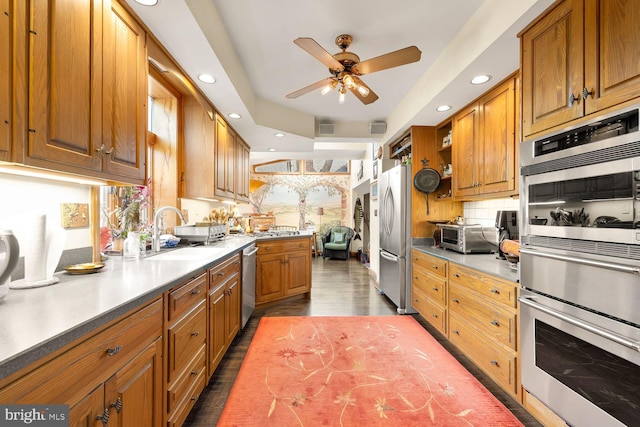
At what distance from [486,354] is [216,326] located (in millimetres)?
1930

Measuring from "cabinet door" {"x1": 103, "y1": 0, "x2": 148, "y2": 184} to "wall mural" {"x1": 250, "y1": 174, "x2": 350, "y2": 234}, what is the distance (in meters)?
6.81

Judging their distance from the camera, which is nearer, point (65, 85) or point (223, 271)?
point (65, 85)

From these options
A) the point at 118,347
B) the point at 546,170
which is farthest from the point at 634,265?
the point at 118,347

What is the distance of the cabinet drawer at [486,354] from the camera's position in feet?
5.93

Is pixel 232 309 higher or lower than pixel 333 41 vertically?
lower

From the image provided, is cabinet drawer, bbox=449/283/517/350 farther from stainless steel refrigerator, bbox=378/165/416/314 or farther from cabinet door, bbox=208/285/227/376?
cabinet door, bbox=208/285/227/376

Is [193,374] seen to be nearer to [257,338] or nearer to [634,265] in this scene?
[257,338]

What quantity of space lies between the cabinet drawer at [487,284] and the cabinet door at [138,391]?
1.99 m

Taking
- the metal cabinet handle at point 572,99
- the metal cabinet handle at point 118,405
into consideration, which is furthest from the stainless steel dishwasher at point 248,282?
the metal cabinet handle at point 572,99

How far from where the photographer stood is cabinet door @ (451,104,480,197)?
277cm

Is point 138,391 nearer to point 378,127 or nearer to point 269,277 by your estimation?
point 269,277

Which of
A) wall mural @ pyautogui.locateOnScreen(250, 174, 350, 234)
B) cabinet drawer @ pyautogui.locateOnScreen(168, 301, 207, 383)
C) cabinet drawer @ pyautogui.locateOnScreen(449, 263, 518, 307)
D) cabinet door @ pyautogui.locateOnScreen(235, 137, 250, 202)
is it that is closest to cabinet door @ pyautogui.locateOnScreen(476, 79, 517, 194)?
cabinet drawer @ pyautogui.locateOnScreen(449, 263, 518, 307)

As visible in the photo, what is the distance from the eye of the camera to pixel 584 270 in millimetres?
1328

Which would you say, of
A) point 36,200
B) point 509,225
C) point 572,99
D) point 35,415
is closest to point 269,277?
point 36,200
